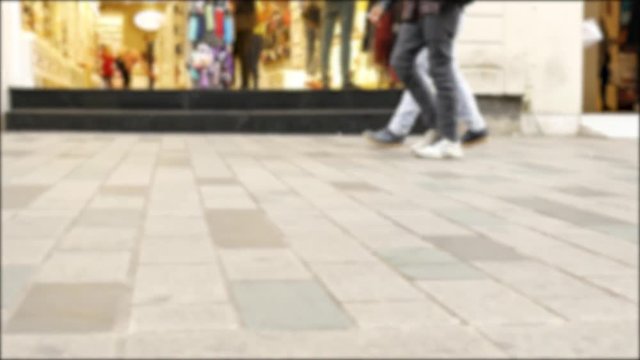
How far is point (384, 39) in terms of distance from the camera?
815cm

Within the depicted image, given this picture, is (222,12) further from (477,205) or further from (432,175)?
(477,205)

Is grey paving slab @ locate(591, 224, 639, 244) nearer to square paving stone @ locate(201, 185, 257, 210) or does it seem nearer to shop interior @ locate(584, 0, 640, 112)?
square paving stone @ locate(201, 185, 257, 210)

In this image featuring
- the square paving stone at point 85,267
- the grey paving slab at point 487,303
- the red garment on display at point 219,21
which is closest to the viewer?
the grey paving slab at point 487,303

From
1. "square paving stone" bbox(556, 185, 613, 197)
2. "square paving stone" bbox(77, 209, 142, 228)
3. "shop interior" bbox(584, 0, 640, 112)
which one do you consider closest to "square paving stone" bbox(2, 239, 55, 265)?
"square paving stone" bbox(77, 209, 142, 228)

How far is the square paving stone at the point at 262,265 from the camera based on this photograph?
121 inches

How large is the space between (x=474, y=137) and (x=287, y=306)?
5.14 metres

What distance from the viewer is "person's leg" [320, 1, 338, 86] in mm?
11781

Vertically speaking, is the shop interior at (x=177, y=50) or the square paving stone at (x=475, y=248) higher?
the shop interior at (x=177, y=50)

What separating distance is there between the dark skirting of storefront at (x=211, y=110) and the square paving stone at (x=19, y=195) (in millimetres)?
5279

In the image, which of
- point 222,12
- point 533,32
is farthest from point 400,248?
point 222,12

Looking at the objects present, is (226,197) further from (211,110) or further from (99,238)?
(211,110)

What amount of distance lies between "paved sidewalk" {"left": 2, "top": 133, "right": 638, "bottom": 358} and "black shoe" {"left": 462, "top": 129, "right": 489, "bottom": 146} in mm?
1083

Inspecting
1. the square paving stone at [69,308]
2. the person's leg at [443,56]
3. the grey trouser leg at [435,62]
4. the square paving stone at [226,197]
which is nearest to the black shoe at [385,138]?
the grey trouser leg at [435,62]

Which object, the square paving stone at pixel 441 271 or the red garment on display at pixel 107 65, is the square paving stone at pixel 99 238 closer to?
the square paving stone at pixel 441 271
